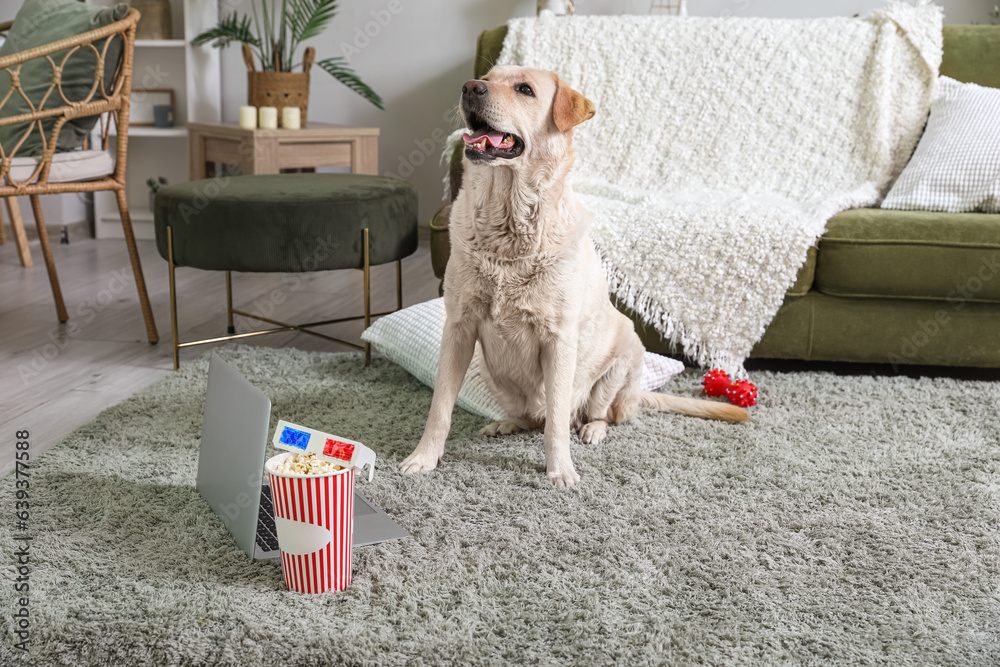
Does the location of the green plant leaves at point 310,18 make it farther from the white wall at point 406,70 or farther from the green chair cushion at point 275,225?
the green chair cushion at point 275,225

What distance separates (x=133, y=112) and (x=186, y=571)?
3668mm

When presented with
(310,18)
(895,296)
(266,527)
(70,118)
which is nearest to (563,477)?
(266,527)

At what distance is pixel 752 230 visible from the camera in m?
2.38

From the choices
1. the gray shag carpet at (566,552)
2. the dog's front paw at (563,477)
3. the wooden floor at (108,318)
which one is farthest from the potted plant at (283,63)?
the dog's front paw at (563,477)

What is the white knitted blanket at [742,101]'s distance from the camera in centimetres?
283

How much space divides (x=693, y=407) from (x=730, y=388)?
18cm

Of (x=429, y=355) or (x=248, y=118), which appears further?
(x=248, y=118)

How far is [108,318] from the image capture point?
2.96 meters

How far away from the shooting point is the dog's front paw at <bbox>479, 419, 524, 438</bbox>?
2.00 m

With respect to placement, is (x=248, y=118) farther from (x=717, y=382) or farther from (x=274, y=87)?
(x=717, y=382)

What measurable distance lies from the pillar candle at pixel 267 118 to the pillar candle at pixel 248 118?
3cm

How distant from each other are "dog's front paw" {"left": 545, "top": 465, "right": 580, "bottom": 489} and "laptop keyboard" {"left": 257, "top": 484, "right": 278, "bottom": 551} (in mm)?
560

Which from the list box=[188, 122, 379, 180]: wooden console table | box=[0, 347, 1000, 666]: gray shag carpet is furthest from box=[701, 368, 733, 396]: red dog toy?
box=[188, 122, 379, 180]: wooden console table

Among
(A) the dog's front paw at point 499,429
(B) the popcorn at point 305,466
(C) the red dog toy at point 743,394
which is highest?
(B) the popcorn at point 305,466
